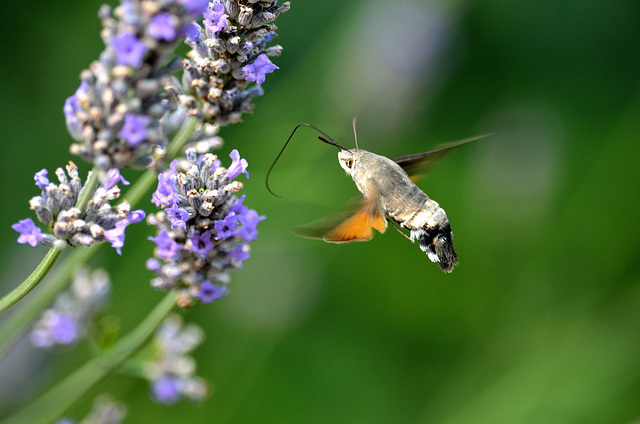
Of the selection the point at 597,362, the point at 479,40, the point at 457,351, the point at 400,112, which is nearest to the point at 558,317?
the point at 597,362

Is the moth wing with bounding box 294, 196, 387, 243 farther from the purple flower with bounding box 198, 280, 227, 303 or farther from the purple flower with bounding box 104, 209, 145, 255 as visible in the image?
the purple flower with bounding box 104, 209, 145, 255

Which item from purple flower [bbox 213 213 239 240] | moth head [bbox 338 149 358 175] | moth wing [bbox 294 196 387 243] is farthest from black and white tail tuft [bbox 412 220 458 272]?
purple flower [bbox 213 213 239 240]

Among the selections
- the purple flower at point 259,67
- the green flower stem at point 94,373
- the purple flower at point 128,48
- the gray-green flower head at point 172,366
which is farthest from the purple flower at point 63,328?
the purple flower at point 128,48

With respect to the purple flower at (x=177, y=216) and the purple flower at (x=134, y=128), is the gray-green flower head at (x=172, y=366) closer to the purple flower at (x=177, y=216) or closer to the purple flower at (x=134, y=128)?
the purple flower at (x=177, y=216)

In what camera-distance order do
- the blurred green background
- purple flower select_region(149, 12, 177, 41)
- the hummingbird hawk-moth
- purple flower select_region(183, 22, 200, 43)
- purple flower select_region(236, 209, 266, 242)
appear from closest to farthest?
purple flower select_region(149, 12, 177, 41) → purple flower select_region(183, 22, 200, 43) → purple flower select_region(236, 209, 266, 242) → the hummingbird hawk-moth → the blurred green background

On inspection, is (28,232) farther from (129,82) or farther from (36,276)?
(129,82)
